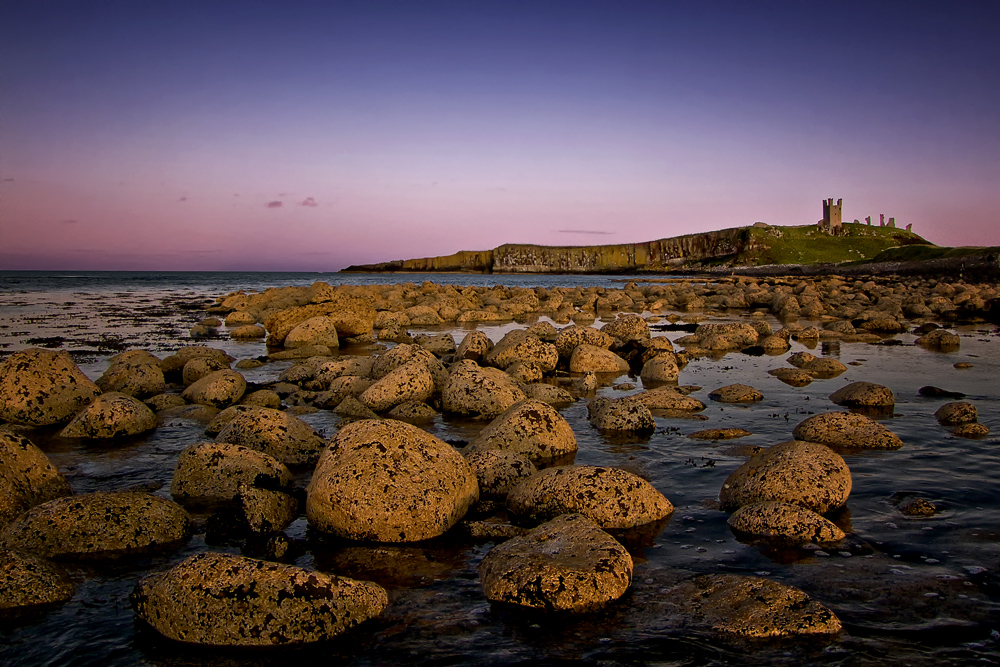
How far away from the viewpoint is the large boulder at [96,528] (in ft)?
21.3

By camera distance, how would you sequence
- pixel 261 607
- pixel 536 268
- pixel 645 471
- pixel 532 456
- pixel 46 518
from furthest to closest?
1. pixel 536 268
2. pixel 532 456
3. pixel 645 471
4. pixel 46 518
5. pixel 261 607

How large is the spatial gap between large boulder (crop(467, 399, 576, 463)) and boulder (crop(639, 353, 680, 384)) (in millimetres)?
6574

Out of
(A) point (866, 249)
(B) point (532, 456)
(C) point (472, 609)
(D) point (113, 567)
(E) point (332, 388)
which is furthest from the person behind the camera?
(A) point (866, 249)

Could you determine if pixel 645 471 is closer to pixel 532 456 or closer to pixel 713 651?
pixel 532 456

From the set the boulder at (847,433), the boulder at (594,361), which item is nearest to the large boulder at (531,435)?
the boulder at (847,433)

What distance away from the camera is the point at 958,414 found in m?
11.4

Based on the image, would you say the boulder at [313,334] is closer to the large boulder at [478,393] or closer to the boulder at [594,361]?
the boulder at [594,361]

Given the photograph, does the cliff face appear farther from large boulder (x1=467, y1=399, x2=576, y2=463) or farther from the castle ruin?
large boulder (x1=467, y1=399, x2=576, y2=463)

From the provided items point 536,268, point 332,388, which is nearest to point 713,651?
point 332,388

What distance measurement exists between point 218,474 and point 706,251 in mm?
166294

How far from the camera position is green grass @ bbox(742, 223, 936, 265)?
411 feet

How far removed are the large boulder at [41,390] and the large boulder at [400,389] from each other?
5.78 meters

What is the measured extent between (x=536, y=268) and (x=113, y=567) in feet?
603

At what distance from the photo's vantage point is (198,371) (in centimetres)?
1627
